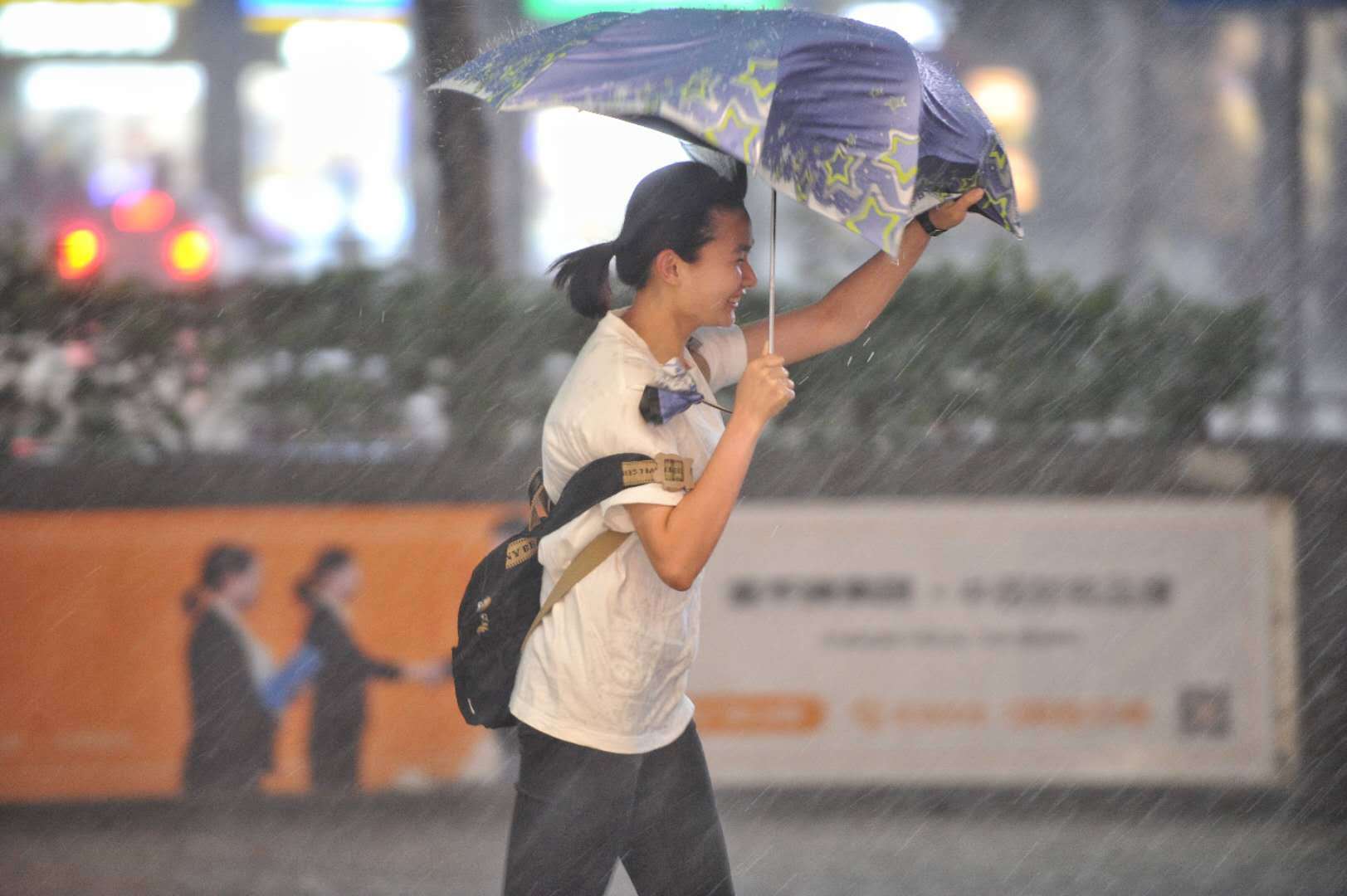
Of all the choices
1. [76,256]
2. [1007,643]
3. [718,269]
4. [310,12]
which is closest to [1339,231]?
[310,12]

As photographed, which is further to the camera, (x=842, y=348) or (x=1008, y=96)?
(x=1008, y=96)

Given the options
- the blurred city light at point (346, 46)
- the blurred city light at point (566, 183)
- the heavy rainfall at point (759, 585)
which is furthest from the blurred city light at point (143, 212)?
the heavy rainfall at point (759, 585)

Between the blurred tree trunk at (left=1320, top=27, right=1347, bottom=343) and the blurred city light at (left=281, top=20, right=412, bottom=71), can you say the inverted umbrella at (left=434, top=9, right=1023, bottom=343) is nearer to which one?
the blurred city light at (left=281, top=20, right=412, bottom=71)

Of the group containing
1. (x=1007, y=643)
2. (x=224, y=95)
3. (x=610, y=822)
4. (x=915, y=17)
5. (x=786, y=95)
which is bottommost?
(x=1007, y=643)

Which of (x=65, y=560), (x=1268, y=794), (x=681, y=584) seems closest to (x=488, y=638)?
(x=681, y=584)

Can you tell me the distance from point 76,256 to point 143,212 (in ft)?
22.1

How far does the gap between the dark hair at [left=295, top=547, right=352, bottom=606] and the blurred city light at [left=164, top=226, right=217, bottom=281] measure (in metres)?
7.08

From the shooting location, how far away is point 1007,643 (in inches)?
245

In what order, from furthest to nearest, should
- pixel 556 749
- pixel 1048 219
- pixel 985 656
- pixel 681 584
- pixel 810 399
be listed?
1. pixel 1048 219
2. pixel 810 399
3. pixel 985 656
4. pixel 556 749
5. pixel 681 584

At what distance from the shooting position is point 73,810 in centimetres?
636

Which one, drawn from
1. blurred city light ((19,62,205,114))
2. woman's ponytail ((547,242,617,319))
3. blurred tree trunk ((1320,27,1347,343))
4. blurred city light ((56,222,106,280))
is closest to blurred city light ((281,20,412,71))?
blurred city light ((19,62,205,114))

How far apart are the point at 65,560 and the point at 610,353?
12.8 feet

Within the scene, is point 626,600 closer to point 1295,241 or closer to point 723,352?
point 723,352

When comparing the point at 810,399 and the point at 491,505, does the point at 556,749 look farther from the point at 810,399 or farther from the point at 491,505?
the point at 810,399
